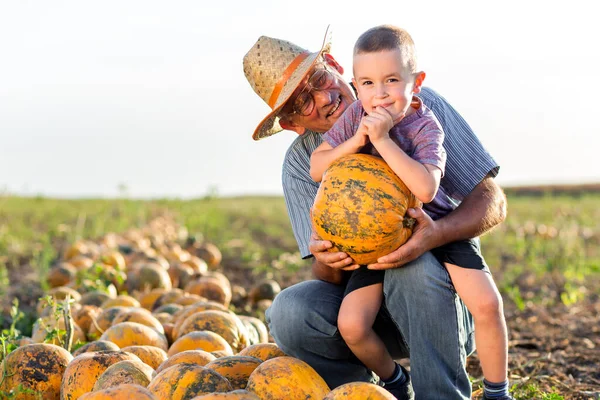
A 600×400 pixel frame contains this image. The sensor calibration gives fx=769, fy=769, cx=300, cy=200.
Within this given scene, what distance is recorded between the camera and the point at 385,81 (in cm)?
338

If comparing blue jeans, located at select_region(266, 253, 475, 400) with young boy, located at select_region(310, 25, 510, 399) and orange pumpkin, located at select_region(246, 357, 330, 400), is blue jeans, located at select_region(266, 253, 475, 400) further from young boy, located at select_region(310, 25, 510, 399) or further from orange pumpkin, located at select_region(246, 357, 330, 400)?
orange pumpkin, located at select_region(246, 357, 330, 400)

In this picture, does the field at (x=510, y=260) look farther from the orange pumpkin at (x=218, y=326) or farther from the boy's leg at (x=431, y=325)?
the orange pumpkin at (x=218, y=326)

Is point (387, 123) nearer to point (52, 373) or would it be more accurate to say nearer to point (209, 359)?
point (209, 359)

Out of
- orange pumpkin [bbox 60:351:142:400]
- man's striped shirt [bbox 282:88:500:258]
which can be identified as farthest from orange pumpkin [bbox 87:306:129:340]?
man's striped shirt [bbox 282:88:500:258]

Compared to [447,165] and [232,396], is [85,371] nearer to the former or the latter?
[232,396]

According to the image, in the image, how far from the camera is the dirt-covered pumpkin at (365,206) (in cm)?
333

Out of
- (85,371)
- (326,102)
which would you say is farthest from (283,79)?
(85,371)

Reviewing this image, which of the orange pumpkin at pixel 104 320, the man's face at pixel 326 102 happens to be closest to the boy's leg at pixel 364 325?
the man's face at pixel 326 102

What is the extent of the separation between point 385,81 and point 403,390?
1.50 m

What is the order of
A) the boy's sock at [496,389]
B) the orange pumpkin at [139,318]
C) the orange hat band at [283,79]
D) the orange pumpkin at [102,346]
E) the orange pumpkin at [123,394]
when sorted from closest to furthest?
1. the orange pumpkin at [123,394]
2. the boy's sock at [496,389]
3. the orange pumpkin at [102,346]
4. the orange hat band at [283,79]
5. the orange pumpkin at [139,318]

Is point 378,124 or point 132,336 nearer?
point 378,124

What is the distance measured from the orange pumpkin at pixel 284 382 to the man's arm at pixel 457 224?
600 mm

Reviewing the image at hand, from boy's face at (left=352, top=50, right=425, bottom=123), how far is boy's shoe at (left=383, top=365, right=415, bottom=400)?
4.24ft

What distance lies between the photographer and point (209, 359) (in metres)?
3.51
